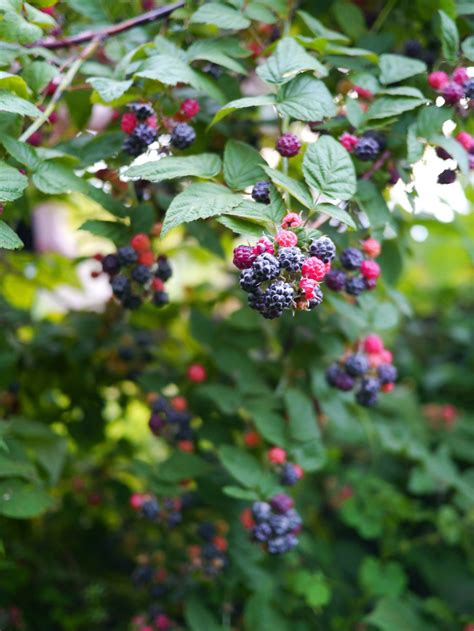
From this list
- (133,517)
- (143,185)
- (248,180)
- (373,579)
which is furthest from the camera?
(133,517)

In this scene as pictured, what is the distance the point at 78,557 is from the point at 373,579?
3.26 feet

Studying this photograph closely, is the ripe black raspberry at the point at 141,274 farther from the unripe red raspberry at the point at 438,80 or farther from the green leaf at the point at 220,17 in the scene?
the unripe red raspberry at the point at 438,80

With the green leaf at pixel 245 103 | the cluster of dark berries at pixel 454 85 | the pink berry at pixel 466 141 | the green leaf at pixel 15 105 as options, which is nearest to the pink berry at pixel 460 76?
the cluster of dark berries at pixel 454 85

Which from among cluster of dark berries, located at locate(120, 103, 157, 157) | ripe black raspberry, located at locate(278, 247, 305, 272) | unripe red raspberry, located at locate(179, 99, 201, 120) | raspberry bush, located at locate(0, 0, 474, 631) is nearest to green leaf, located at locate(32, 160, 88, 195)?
raspberry bush, located at locate(0, 0, 474, 631)

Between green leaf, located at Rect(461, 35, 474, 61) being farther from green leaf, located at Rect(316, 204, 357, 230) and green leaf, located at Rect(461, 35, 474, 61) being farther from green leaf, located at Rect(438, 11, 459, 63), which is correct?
green leaf, located at Rect(316, 204, 357, 230)

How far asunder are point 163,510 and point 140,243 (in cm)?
71

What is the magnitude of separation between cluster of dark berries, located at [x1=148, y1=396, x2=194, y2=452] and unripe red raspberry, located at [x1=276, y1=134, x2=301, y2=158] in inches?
29.6

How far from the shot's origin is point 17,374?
1829 mm

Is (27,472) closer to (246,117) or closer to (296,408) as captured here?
(296,408)

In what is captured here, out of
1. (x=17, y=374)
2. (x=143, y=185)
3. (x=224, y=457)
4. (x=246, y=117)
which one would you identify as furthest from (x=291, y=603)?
(x=246, y=117)

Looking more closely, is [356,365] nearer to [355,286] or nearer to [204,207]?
[355,286]

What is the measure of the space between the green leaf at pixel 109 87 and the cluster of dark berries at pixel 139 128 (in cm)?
7

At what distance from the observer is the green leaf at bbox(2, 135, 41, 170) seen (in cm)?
118

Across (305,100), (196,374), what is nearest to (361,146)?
(305,100)
